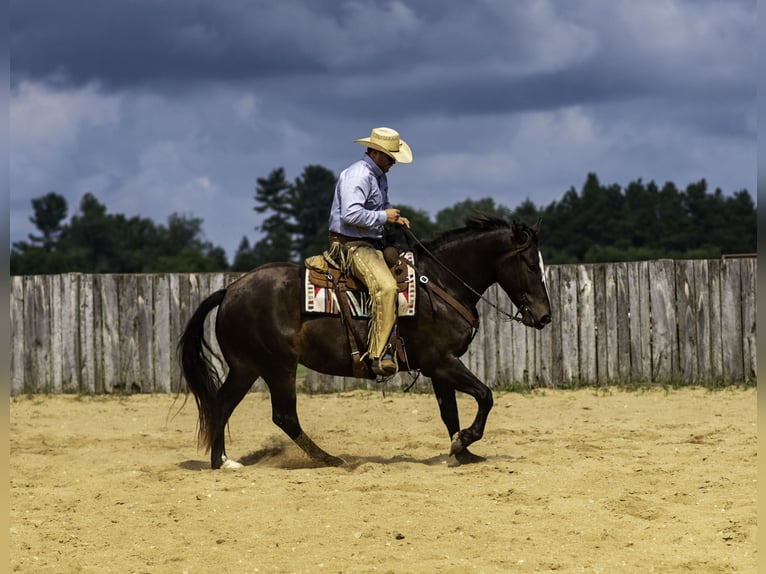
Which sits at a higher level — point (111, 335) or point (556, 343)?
point (111, 335)

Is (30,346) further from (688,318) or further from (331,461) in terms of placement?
(688,318)

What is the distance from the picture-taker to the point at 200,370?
8.95 metres

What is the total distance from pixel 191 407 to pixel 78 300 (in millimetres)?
2678

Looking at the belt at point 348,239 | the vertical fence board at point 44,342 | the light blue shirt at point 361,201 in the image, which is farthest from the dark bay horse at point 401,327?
the vertical fence board at point 44,342

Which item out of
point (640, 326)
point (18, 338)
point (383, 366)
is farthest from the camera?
point (18, 338)

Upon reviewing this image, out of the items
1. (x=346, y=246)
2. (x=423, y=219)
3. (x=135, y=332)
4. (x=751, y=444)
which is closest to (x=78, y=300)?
(x=135, y=332)

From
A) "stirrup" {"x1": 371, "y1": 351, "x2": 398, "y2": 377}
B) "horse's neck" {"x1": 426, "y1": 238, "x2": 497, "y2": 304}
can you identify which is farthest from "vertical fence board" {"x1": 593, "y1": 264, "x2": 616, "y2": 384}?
"stirrup" {"x1": 371, "y1": 351, "x2": 398, "y2": 377}

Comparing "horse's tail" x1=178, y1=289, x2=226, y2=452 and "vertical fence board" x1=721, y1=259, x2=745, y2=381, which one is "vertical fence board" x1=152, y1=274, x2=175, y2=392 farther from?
"vertical fence board" x1=721, y1=259, x2=745, y2=381

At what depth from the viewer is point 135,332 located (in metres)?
14.8

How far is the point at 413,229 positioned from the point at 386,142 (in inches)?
1788

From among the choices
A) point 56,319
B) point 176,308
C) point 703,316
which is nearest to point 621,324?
point 703,316

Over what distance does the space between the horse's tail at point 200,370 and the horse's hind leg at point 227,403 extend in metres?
0.05

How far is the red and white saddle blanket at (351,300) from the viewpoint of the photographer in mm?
8492

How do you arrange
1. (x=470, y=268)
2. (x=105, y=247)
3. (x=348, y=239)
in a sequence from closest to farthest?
(x=348, y=239) < (x=470, y=268) < (x=105, y=247)
